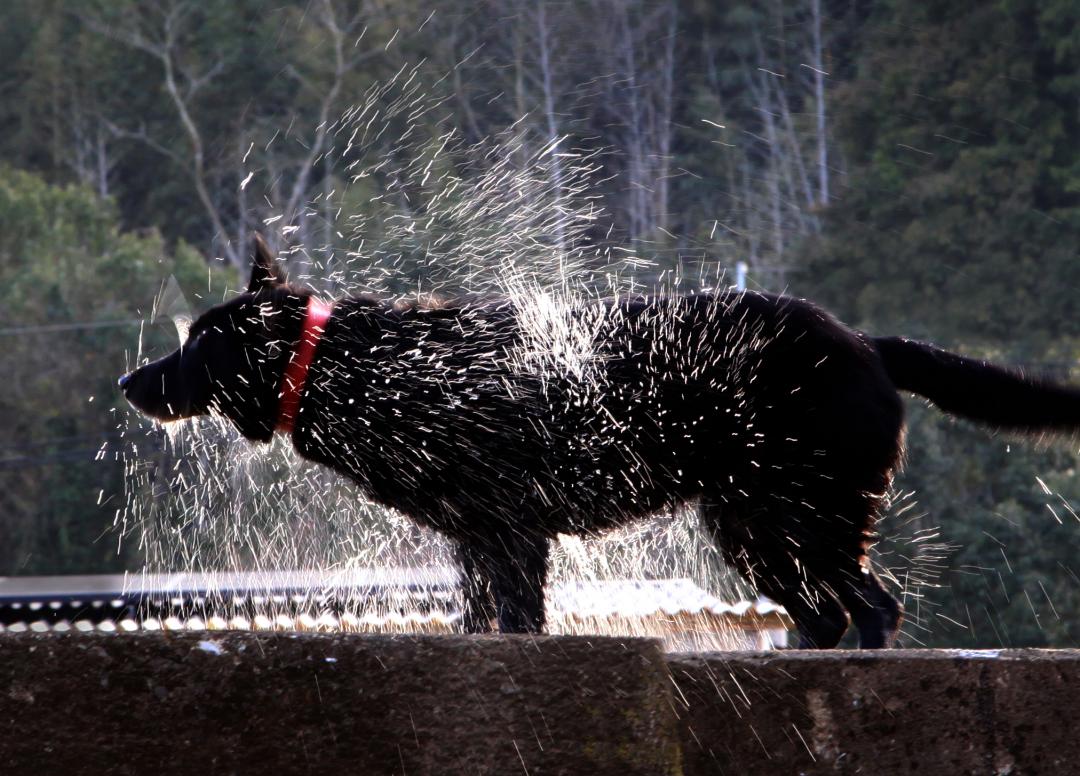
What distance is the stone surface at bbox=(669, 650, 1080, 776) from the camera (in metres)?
2.14

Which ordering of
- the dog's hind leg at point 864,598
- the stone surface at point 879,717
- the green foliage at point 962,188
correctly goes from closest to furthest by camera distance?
the stone surface at point 879,717, the dog's hind leg at point 864,598, the green foliage at point 962,188

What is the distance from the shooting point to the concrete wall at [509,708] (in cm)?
202

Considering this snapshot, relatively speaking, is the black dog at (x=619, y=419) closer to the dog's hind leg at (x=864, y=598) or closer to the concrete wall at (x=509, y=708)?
the dog's hind leg at (x=864, y=598)

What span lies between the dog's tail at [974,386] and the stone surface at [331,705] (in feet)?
6.90

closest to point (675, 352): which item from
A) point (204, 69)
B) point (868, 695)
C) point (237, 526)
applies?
point (868, 695)

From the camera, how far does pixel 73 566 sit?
1911cm

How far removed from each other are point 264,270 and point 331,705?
2.22 meters

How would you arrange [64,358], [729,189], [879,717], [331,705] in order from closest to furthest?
[331,705]
[879,717]
[64,358]
[729,189]

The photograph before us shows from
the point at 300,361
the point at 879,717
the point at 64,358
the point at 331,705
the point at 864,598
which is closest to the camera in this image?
the point at 331,705

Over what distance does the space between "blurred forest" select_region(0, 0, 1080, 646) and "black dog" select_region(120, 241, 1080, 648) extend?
12.7 m

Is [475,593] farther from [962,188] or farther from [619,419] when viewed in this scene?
[962,188]

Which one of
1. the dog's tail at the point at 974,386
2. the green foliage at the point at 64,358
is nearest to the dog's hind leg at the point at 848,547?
the dog's tail at the point at 974,386

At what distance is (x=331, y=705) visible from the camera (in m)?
2.04

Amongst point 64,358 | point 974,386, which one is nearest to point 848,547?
point 974,386
